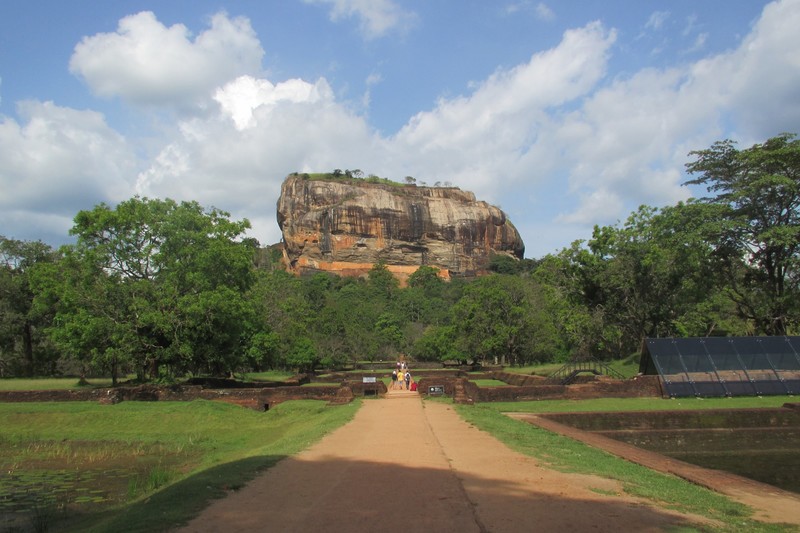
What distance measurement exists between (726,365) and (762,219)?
1097cm

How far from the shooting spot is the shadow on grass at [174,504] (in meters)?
5.57

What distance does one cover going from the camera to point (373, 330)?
2425 inches

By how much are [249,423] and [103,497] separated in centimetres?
932

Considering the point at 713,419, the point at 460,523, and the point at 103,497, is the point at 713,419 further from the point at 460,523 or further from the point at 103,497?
the point at 103,497

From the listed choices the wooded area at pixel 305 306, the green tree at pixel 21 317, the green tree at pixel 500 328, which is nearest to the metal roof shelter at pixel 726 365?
the wooded area at pixel 305 306

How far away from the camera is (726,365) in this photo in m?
20.9

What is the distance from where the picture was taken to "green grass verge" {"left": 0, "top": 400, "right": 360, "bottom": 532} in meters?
8.27

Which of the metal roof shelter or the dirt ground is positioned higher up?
the metal roof shelter

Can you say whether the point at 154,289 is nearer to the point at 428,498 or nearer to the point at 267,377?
the point at 267,377

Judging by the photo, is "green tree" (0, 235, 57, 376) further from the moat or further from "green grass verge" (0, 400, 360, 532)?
the moat

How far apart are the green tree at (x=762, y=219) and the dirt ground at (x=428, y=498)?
23.1 meters

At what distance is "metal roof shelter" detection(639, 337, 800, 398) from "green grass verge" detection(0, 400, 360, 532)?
36.7 feet

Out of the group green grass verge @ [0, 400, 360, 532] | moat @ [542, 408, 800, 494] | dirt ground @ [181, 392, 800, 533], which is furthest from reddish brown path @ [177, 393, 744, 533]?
moat @ [542, 408, 800, 494]

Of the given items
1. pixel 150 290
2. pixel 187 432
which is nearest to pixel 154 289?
pixel 150 290
